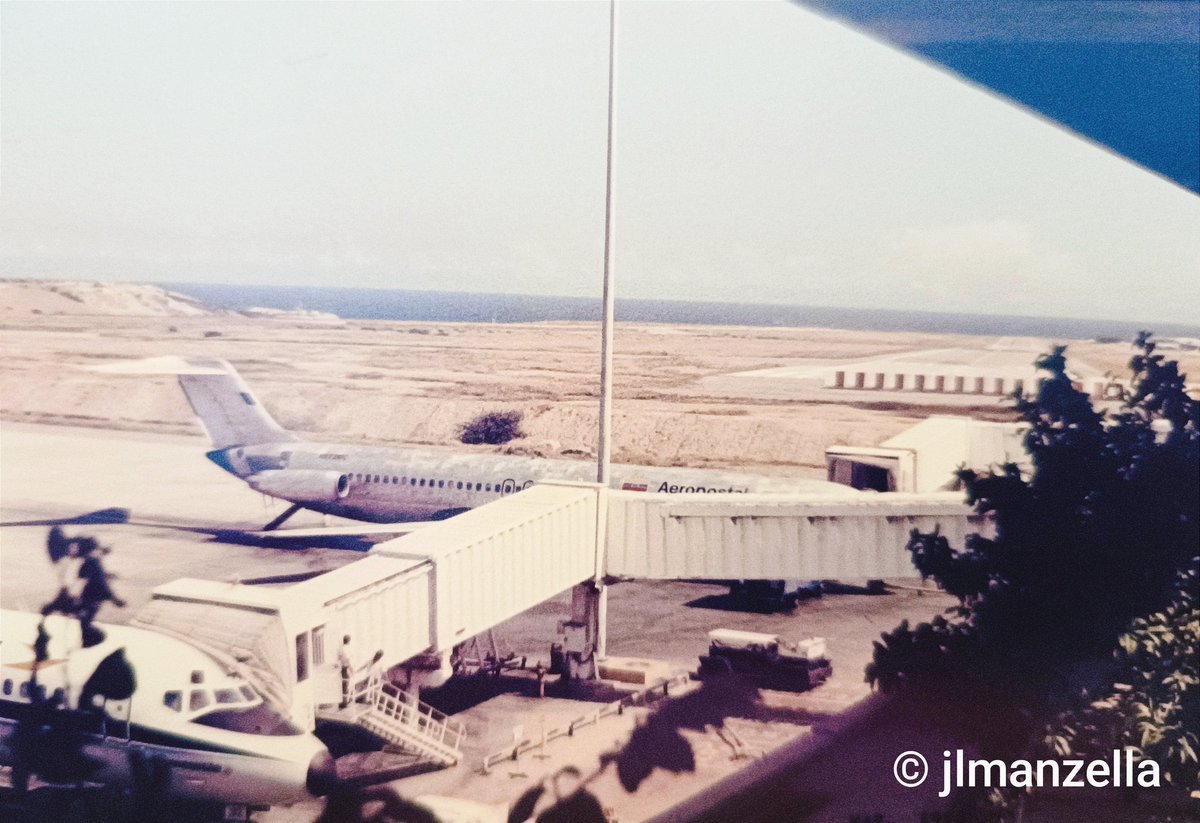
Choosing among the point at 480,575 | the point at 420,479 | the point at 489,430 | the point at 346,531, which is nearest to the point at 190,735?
the point at 480,575

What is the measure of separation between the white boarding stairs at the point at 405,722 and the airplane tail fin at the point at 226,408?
609 inches

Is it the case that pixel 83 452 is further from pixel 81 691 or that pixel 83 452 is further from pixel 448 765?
pixel 448 765

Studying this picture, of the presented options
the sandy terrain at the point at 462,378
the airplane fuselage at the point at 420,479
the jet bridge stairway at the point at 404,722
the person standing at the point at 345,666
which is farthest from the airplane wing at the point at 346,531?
the person standing at the point at 345,666

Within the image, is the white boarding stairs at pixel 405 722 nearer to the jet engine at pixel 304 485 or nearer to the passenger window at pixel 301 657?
the passenger window at pixel 301 657

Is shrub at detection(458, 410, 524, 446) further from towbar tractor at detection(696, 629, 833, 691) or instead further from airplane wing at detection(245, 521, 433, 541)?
towbar tractor at detection(696, 629, 833, 691)

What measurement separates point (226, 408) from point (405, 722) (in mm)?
17596

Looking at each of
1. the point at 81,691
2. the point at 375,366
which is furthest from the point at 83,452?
the point at 81,691

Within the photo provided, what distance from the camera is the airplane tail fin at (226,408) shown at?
1131 inches

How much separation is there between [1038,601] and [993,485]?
1.68 metres

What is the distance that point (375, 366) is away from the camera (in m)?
28.4

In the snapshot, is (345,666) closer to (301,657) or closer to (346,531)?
(301,657)

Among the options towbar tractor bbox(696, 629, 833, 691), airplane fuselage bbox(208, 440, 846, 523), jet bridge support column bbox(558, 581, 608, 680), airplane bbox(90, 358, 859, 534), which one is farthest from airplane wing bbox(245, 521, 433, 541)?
towbar tractor bbox(696, 629, 833, 691)

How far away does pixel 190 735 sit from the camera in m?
12.8

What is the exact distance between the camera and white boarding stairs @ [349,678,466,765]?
13.8 meters
